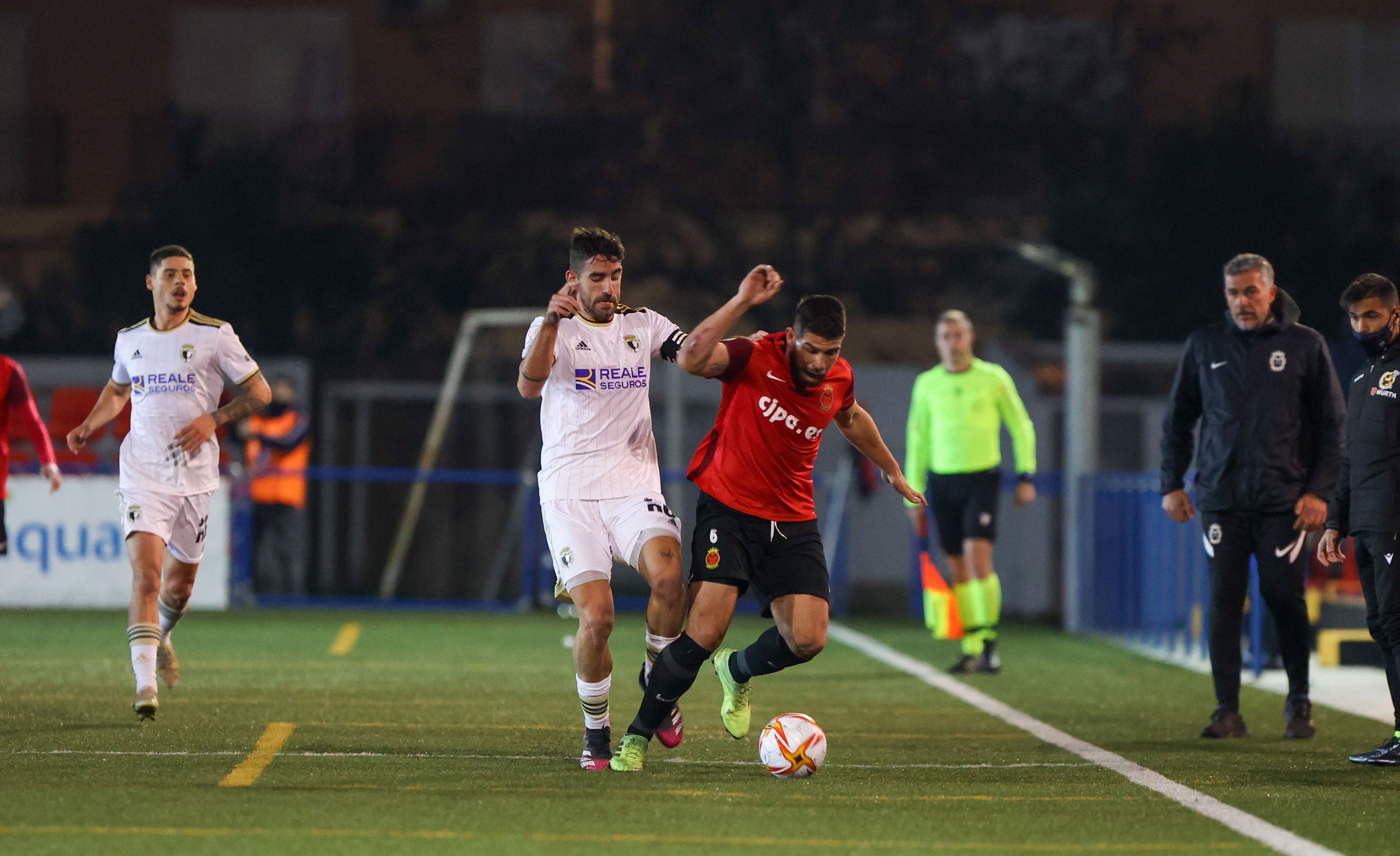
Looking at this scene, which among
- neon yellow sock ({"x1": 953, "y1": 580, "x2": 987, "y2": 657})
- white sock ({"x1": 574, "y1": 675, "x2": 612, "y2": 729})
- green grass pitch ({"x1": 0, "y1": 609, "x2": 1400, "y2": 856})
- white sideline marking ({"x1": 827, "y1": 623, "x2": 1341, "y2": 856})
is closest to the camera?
green grass pitch ({"x1": 0, "y1": 609, "x2": 1400, "y2": 856})

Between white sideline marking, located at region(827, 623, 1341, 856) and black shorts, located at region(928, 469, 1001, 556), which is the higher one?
black shorts, located at region(928, 469, 1001, 556)

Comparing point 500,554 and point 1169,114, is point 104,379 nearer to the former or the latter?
point 500,554

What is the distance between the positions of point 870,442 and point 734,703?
1.23 m

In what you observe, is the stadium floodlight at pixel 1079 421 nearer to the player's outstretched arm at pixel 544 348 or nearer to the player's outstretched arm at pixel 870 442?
the player's outstretched arm at pixel 870 442

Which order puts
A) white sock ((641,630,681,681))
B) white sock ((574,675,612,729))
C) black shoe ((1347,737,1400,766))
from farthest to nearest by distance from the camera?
black shoe ((1347,737,1400,766))
white sock ((641,630,681,681))
white sock ((574,675,612,729))

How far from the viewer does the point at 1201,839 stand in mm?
6113

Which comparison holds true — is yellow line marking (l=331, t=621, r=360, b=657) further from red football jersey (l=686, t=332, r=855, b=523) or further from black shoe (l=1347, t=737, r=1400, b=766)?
black shoe (l=1347, t=737, r=1400, b=766)

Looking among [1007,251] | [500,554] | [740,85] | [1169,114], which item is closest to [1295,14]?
[1169,114]

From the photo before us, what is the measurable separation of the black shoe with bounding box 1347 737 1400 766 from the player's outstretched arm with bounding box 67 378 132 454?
5981 mm

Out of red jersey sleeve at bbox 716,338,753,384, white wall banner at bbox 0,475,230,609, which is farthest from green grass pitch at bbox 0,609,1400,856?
white wall banner at bbox 0,475,230,609

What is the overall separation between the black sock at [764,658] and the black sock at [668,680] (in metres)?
0.29

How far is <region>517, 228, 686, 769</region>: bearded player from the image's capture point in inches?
294

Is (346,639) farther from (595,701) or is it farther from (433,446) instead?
(595,701)

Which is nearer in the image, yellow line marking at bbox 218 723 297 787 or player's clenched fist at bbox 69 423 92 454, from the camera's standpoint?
yellow line marking at bbox 218 723 297 787
